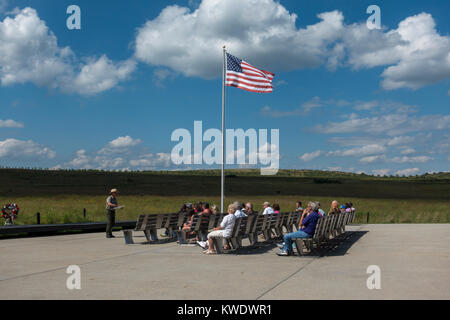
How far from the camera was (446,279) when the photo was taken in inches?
376

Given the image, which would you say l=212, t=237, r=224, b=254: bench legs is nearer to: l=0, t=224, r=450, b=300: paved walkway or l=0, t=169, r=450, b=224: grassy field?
l=0, t=224, r=450, b=300: paved walkway

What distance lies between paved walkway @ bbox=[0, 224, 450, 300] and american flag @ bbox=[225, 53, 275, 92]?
9513 millimetres

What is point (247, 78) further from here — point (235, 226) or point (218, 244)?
point (218, 244)

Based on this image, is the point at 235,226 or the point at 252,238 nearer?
the point at 235,226

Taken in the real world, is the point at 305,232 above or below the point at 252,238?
above

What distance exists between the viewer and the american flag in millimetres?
23500

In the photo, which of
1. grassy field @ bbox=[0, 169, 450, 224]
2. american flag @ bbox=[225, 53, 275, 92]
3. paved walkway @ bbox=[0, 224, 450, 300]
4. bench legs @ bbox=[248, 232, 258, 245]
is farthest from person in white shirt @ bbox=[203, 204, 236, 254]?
grassy field @ bbox=[0, 169, 450, 224]

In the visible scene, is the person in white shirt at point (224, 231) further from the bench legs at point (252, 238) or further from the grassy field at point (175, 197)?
the grassy field at point (175, 197)

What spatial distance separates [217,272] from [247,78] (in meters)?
14.3

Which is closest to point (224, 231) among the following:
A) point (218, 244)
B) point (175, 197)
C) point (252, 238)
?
point (218, 244)

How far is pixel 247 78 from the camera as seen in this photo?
77.4 ft

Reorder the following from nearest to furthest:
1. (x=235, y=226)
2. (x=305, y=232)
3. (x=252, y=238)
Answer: (x=305, y=232) < (x=235, y=226) < (x=252, y=238)
